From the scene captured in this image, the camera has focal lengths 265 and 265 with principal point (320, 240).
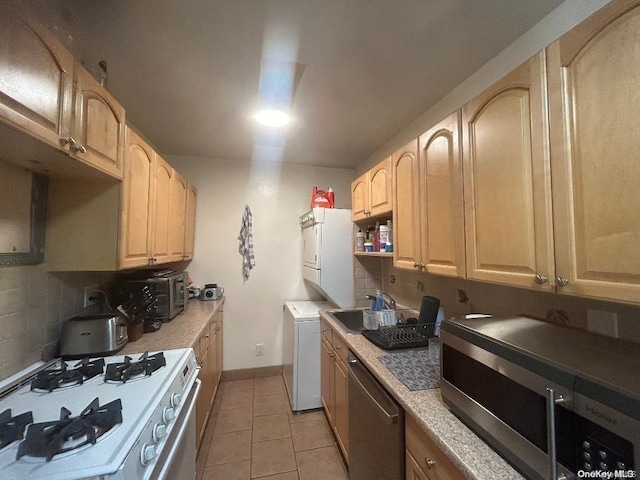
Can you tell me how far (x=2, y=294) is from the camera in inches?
43.6

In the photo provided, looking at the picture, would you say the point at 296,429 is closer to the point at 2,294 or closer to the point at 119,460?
the point at 119,460

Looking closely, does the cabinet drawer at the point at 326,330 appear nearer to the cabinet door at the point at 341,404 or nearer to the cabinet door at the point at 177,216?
the cabinet door at the point at 341,404

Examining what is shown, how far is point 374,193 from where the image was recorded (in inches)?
82.9

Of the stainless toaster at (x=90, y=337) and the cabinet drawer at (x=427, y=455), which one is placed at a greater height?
the stainless toaster at (x=90, y=337)

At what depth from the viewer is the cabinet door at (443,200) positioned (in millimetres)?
1257

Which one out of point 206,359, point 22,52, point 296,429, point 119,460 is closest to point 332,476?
point 296,429

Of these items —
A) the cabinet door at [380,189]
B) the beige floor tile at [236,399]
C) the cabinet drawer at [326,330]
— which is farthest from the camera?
the beige floor tile at [236,399]

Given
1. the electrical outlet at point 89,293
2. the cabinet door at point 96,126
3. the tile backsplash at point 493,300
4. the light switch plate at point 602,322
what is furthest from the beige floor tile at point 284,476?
the cabinet door at point 96,126

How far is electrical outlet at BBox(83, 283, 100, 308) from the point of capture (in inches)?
66.0

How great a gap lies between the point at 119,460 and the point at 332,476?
5.02 feet

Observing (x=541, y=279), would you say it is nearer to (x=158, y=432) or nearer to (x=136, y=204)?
(x=158, y=432)

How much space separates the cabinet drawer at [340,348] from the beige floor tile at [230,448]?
3.16 ft

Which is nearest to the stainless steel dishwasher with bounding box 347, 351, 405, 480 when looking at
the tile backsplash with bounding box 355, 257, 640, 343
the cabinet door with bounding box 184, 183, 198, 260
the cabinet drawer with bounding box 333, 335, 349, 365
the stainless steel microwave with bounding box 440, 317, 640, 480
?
the cabinet drawer with bounding box 333, 335, 349, 365

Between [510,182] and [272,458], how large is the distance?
7.29ft
